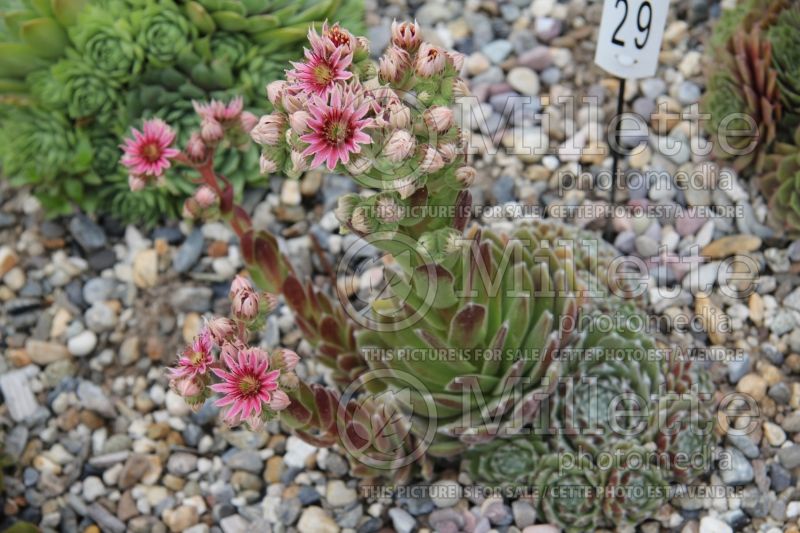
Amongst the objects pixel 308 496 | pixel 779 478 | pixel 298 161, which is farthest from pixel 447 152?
pixel 779 478

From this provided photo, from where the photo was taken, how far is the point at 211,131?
2.21 meters

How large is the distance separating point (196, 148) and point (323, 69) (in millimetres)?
558

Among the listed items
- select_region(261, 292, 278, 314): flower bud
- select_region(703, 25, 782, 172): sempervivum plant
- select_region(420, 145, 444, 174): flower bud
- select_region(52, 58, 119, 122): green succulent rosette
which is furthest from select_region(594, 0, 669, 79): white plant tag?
select_region(52, 58, 119, 122): green succulent rosette

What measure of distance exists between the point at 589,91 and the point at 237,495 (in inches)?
67.7

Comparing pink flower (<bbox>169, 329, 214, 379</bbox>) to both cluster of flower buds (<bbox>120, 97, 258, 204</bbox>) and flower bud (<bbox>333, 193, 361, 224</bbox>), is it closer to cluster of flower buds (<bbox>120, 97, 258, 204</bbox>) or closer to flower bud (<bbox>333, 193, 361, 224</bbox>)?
flower bud (<bbox>333, 193, 361, 224</bbox>)

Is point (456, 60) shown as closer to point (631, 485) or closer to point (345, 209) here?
point (345, 209)

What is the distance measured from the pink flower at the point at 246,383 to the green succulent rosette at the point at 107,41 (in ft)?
4.37

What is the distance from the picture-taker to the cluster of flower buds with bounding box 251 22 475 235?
170 cm

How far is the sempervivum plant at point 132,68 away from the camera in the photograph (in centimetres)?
280

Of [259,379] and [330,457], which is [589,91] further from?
[259,379]

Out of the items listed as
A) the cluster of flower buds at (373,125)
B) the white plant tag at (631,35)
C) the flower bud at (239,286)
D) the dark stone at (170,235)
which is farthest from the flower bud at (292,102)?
the dark stone at (170,235)

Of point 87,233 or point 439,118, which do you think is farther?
point 87,233

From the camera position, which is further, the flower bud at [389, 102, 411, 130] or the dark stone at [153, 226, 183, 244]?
the dark stone at [153, 226, 183, 244]

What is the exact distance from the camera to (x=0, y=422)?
2705 mm
